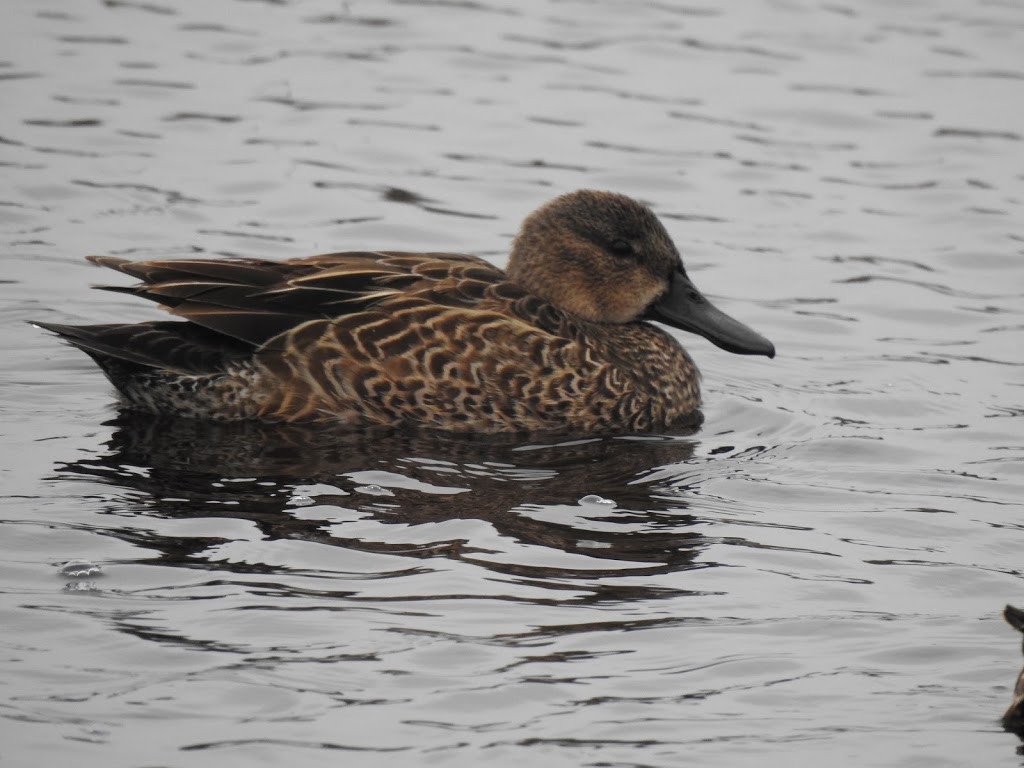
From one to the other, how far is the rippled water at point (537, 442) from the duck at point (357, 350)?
0.22 meters

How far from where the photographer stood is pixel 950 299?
11.8 meters

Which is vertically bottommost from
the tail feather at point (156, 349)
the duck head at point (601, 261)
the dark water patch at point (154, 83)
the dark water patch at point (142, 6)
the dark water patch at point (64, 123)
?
the tail feather at point (156, 349)

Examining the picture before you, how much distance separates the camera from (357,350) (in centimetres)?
920

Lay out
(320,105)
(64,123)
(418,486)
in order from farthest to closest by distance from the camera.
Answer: (320,105) → (64,123) → (418,486)

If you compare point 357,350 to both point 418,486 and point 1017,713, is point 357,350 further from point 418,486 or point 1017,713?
point 1017,713

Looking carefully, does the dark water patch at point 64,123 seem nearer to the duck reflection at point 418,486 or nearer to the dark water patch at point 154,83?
the dark water patch at point 154,83

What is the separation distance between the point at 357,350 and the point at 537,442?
→ 1059 mm

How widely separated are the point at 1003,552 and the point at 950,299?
4.25 metres

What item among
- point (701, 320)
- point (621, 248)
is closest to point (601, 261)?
point (621, 248)

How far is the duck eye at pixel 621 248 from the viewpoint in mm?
10023

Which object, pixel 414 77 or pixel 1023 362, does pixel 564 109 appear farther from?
pixel 1023 362

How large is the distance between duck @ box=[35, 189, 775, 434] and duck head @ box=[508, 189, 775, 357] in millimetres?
473

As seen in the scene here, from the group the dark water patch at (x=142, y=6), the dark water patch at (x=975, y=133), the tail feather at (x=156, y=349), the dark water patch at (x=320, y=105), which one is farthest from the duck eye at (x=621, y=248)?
the dark water patch at (x=142, y=6)

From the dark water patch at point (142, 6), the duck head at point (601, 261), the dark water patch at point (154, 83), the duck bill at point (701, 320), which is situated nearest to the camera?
the duck bill at point (701, 320)
